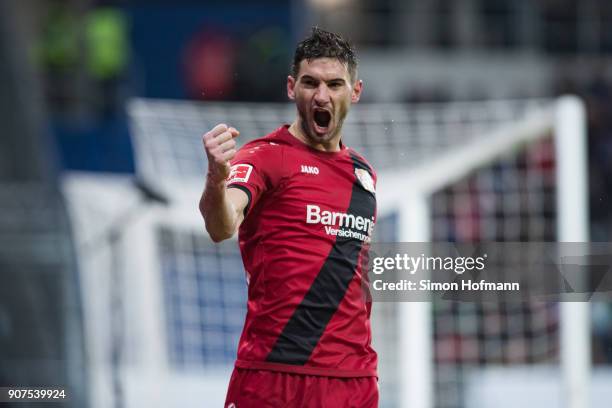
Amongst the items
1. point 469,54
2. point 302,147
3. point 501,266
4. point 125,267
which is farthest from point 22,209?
point 469,54

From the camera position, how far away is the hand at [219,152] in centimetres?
294

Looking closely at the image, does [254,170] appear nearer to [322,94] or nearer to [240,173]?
[240,173]

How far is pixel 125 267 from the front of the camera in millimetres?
7203

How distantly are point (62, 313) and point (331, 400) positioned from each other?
154 inches

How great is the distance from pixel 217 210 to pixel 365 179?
0.70 metres

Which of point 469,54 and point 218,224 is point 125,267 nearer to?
point 218,224

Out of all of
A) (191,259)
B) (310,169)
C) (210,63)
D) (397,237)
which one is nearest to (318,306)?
(310,169)

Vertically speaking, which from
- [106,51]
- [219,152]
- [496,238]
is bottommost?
[219,152]

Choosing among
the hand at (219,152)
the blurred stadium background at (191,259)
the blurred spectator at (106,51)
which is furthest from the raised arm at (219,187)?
the blurred spectator at (106,51)

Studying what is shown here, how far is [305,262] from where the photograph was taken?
335cm

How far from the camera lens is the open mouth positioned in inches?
133

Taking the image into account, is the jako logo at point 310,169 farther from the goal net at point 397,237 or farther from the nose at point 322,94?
the goal net at point 397,237

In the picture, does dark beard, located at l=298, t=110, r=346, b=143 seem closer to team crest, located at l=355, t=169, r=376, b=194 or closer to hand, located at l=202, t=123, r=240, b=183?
team crest, located at l=355, t=169, r=376, b=194

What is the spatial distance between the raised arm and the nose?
386mm
